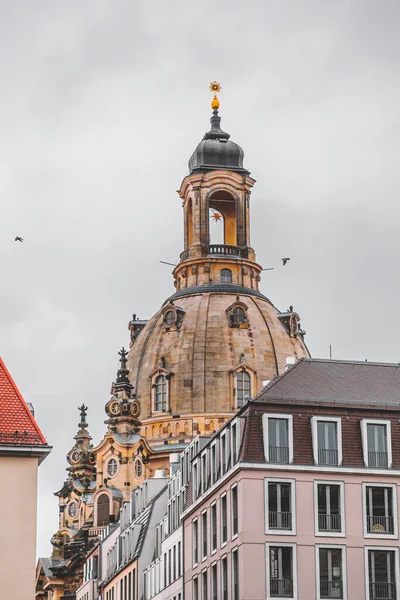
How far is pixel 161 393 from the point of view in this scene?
18288 centimetres

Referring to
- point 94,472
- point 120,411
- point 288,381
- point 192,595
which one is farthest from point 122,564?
point 94,472

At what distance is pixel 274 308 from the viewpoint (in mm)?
194125

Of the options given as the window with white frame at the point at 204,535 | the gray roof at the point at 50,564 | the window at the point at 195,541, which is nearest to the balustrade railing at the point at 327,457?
the window with white frame at the point at 204,535

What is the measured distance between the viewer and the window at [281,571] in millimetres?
72000

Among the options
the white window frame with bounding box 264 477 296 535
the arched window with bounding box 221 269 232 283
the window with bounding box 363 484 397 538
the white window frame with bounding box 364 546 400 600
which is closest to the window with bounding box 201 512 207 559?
the white window frame with bounding box 264 477 296 535

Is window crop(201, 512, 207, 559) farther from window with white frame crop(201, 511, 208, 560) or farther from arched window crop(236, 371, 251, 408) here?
arched window crop(236, 371, 251, 408)

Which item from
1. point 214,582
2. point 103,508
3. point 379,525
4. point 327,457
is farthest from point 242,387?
point 379,525

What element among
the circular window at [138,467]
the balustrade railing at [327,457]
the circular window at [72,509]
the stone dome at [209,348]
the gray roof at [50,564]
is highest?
the stone dome at [209,348]

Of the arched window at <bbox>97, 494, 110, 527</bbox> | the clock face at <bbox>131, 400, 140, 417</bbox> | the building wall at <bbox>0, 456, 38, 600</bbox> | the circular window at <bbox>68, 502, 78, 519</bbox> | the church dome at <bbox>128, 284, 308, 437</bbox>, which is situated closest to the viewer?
the building wall at <bbox>0, 456, 38, 600</bbox>

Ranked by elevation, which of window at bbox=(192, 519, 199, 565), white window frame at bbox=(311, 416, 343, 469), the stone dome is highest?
the stone dome

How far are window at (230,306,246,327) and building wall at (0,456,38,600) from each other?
5058 inches

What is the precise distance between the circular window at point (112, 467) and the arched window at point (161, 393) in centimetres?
966

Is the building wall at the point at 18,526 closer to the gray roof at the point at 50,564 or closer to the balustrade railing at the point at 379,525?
the balustrade railing at the point at 379,525

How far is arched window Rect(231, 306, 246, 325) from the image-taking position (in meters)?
185
